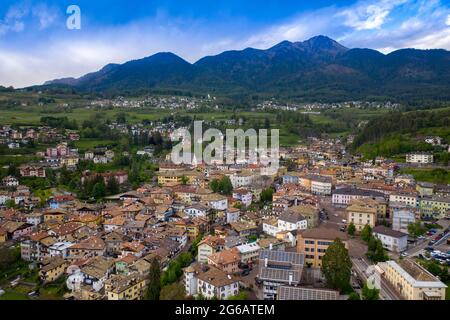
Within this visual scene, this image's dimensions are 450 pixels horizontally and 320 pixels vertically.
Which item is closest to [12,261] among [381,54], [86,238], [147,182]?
[86,238]

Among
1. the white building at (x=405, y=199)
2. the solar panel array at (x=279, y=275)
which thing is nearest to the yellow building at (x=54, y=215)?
the solar panel array at (x=279, y=275)

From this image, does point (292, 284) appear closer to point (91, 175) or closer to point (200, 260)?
point (200, 260)

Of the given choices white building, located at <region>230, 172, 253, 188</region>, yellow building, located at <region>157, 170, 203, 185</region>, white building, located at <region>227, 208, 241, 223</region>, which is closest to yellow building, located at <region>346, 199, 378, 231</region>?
white building, located at <region>227, 208, 241, 223</region>

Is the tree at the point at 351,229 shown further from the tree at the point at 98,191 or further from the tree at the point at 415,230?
the tree at the point at 98,191

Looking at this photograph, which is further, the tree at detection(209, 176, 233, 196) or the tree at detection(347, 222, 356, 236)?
the tree at detection(209, 176, 233, 196)

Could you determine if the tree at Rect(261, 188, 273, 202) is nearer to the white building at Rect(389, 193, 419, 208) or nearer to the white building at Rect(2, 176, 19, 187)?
the white building at Rect(389, 193, 419, 208)

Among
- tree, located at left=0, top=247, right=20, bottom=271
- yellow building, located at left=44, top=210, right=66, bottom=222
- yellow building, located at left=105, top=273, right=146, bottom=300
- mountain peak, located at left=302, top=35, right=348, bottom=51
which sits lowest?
tree, located at left=0, top=247, right=20, bottom=271

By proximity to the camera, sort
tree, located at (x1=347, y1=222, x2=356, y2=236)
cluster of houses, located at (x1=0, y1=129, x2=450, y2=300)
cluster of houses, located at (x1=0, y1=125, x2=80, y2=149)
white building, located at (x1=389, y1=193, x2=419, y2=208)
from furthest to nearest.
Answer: cluster of houses, located at (x1=0, y1=125, x2=80, y2=149) → white building, located at (x1=389, y1=193, x2=419, y2=208) → tree, located at (x1=347, y1=222, x2=356, y2=236) → cluster of houses, located at (x1=0, y1=129, x2=450, y2=300)
